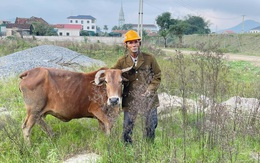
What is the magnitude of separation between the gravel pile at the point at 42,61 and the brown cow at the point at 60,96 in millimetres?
5369

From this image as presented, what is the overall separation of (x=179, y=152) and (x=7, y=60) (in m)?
11.5

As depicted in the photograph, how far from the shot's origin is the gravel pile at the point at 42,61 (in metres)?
11.5

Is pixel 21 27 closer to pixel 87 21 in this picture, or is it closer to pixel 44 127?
pixel 44 127

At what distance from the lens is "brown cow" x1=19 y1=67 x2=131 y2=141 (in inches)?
209

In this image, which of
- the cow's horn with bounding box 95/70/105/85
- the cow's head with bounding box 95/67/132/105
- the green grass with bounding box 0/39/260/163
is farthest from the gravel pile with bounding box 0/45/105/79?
the cow's head with bounding box 95/67/132/105

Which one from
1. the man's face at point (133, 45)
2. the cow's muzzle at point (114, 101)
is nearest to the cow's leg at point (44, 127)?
the cow's muzzle at point (114, 101)

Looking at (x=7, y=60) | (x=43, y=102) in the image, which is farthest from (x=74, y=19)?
(x=43, y=102)

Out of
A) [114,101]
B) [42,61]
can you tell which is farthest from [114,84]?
[42,61]

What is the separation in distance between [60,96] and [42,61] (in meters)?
7.26

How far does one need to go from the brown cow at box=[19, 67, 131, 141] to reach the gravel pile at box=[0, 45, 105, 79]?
5.37 metres

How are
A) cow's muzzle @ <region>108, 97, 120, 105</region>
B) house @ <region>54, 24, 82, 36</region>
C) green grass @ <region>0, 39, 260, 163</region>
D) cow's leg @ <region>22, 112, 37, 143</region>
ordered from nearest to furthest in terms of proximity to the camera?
green grass @ <region>0, 39, 260, 163</region>
cow's muzzle @ <region>108, 97, 120, 105</region>
cow's leg @ <region>22, 112, 37, 143</region>
house @ <region>54, 24, 82, 36</region>

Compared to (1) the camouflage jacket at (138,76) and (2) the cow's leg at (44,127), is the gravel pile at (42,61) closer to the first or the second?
(2) the cow's leg at (44,127)

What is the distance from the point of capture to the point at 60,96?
17.7ft

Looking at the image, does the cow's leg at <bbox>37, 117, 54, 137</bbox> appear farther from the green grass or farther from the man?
the man
